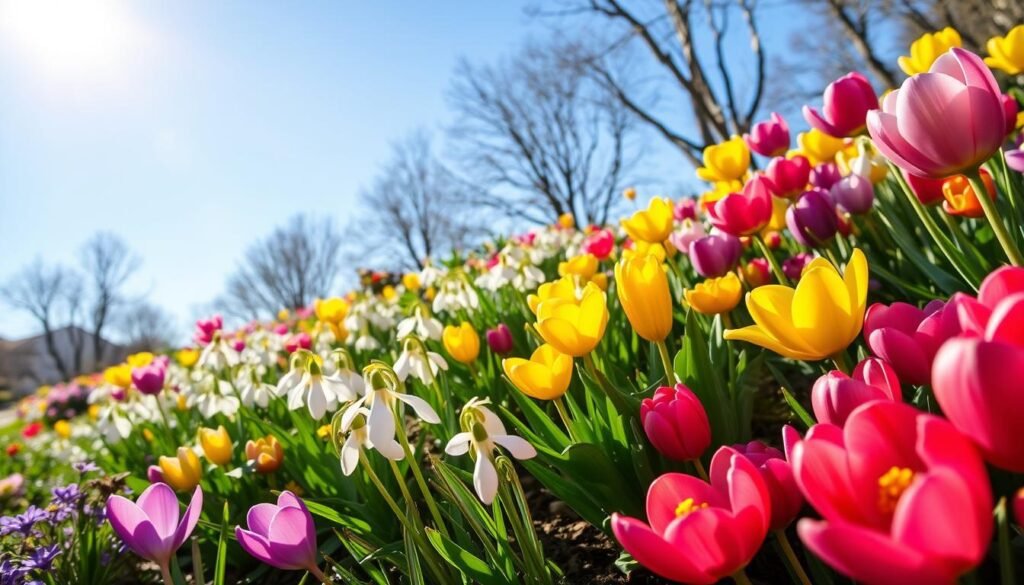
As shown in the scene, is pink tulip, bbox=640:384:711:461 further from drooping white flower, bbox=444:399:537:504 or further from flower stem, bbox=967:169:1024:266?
flower stem, bbox=967:169:1024:266

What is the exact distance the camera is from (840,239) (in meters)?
1.90

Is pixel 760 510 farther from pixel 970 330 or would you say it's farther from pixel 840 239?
pixel 840 239

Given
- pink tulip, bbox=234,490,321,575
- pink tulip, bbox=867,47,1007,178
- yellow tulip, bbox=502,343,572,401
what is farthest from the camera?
yellow tulip, bbox=502,343,572,401

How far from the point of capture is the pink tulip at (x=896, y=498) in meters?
0.44

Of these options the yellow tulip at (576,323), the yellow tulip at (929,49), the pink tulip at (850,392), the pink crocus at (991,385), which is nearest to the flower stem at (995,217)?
the pink tulip at (850,392)

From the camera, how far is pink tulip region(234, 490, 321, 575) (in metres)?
0.93

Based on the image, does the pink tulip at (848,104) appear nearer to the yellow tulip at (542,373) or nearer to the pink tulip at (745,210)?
the pink tulip at (745,210)

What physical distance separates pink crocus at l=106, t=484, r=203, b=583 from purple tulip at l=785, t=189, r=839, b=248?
1705 mm

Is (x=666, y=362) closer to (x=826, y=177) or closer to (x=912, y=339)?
(x=912, y=339)

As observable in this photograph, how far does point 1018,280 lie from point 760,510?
0.36 meters

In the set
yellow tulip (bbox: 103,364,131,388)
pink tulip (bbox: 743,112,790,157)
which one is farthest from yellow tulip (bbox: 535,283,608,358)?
yellow tulip (bbox: 103,364,131,388)

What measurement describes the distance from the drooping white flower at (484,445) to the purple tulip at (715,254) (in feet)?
3.60

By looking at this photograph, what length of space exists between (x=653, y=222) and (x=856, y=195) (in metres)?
0.68

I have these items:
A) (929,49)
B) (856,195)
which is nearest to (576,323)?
(856,195)
